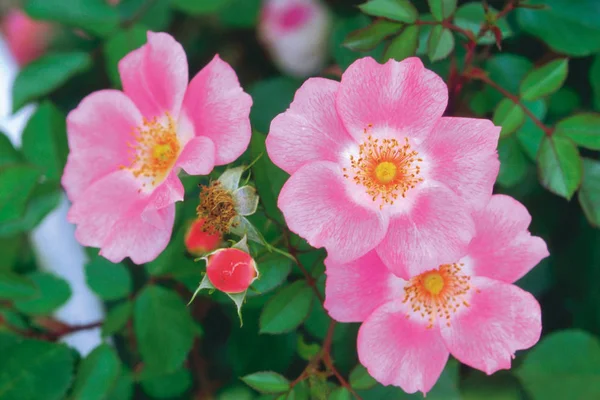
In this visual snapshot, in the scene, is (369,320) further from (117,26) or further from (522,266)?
(117,26)

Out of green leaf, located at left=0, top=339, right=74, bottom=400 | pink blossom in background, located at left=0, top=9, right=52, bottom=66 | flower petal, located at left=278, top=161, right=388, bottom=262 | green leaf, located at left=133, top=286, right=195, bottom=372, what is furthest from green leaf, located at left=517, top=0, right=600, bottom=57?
pink blossom in background, located at left=0, top=9, right=52, bottom=66

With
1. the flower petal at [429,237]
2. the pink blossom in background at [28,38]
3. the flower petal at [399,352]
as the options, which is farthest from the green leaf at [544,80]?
the pink blossom in background at [28,38]

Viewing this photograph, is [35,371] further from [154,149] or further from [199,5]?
[199,5]

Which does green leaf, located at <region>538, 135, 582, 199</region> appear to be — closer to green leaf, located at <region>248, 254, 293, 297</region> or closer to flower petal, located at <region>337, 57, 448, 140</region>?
flower petal, located at <region>337, 57, 448, 140</region>

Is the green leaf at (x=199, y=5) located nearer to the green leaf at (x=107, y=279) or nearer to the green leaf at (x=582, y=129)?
the green leaf at (x=107, y=279)

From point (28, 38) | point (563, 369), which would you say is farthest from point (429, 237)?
point (28, 38)

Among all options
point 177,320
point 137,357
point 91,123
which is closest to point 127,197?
point 91,123

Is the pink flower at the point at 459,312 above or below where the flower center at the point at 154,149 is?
below
